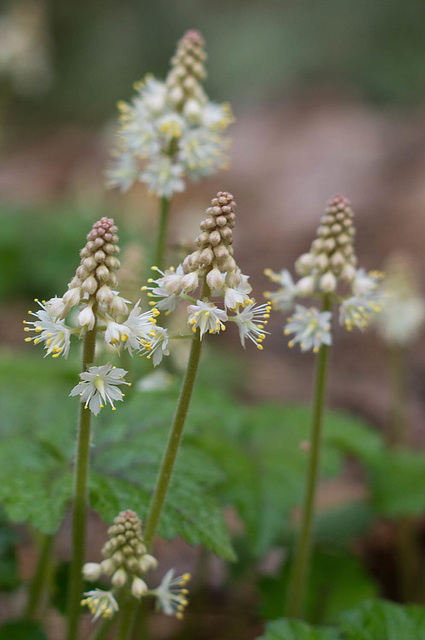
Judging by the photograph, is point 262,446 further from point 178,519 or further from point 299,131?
point 299,131

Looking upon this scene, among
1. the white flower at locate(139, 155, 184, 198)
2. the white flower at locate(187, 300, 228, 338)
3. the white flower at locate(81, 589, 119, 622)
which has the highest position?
the white flower at locate(139, 155, 184, 198)

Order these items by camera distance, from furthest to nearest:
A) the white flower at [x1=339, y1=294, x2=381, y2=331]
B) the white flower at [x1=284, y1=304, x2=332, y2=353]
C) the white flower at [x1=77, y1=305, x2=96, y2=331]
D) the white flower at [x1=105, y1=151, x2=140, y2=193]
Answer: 1. the white flower at [x1=105, y1=151, x2=140, y2=193]
2. the white flower at [x1=339, y1=294, x2=381, y2=331]
3. the white flower at [x1=284, y1=304, x2=332, y2=353]
4. the white flower at [x1=77, y1=305, x2=96, y2=331]

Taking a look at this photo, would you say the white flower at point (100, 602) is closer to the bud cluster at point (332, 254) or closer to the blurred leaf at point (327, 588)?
the bud cluster at point (332, 254)

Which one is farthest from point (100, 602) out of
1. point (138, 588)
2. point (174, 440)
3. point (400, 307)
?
point (400, 307)

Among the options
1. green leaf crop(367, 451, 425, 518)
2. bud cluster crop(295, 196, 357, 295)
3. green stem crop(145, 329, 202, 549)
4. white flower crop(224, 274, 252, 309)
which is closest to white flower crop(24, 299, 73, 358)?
green stem crop(145, 329, 202, 549)

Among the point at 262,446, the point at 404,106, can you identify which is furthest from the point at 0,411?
the point at 404,106

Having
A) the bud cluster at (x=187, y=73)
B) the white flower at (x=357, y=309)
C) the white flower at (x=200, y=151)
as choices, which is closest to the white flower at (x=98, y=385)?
the white flower at (x=357, y=309)

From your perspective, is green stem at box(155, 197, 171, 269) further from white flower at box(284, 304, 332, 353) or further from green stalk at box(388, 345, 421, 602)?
green stalk at box(388, 345, 421, 602)
